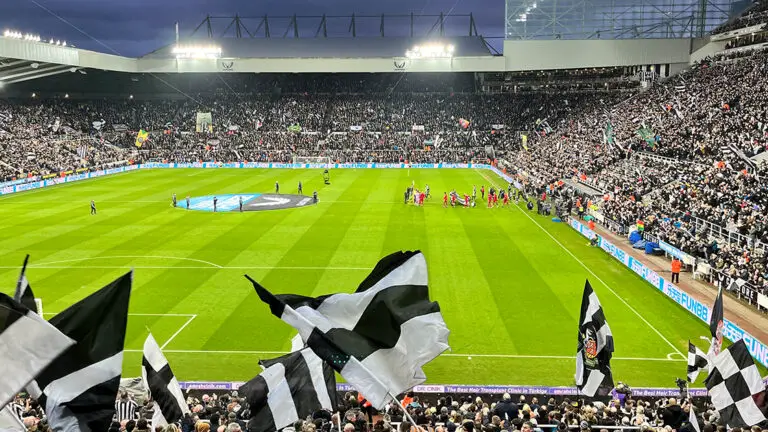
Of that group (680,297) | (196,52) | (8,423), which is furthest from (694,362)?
(196,52)

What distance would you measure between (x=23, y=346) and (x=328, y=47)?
305 feet

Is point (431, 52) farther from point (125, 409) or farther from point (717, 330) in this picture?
point (125, 409)

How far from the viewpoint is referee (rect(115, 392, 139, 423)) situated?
12.6 metres

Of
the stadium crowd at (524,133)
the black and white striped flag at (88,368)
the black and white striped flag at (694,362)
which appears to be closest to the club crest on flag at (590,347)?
the black and white striped flag at (694,362)

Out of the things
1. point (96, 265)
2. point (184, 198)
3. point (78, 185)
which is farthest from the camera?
point (78, 185)

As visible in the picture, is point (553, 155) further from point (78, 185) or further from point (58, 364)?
point (58, 364)

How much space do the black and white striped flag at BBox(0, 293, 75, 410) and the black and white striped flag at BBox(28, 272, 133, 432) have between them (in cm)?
205

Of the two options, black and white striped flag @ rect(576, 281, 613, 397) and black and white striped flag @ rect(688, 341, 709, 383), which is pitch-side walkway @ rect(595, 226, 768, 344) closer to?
black and white striped flag @ rect(688, 341, 709, 383)

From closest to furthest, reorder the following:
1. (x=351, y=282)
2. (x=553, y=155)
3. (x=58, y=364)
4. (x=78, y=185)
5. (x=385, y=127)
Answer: (x=58, y=364) < (x=351, y=282) < (x=78, y=185) < (x=553, y=155) < (x=385, y=127)

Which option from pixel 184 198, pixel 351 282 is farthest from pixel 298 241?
pixel 184 198

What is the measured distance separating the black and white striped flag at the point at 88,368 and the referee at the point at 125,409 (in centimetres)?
578

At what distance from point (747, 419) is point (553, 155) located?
5482cm

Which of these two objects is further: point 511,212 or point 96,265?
point 511,212

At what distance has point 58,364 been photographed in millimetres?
7102
